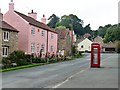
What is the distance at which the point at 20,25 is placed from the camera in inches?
1987

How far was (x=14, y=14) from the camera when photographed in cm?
5088

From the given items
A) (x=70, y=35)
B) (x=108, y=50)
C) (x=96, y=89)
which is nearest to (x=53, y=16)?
(x=108, y=50)

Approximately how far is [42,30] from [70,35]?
895 inches

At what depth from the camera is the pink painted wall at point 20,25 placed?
1980 inches

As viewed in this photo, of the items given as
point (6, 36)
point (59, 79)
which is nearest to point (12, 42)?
point (6, 36)

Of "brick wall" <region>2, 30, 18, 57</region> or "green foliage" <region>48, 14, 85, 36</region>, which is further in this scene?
"green foliage" <region>48, 14, 85, 36</region>

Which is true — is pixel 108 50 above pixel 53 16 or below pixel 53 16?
below

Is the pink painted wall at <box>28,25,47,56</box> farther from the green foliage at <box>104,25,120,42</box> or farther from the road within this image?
the green foliage at <box>104,25,120,42</box>

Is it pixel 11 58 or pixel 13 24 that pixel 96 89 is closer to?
pixel 11 58

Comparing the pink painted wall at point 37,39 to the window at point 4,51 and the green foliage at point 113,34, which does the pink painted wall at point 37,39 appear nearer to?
the window at point 4,51

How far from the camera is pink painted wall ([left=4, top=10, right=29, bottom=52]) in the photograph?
50281 millimetres

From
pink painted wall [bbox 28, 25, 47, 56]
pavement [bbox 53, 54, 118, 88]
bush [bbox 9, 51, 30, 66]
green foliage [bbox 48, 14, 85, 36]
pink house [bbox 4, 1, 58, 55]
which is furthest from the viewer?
green foliage [bbox 48, 14, 85, 36]

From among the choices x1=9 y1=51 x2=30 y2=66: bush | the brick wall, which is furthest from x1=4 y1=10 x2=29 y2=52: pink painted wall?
x1=9 y1=51 x2=30 y2=66: bush

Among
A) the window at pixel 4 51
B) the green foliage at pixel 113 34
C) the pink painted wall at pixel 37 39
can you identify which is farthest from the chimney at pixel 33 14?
the green foliage at pixel 113 34
